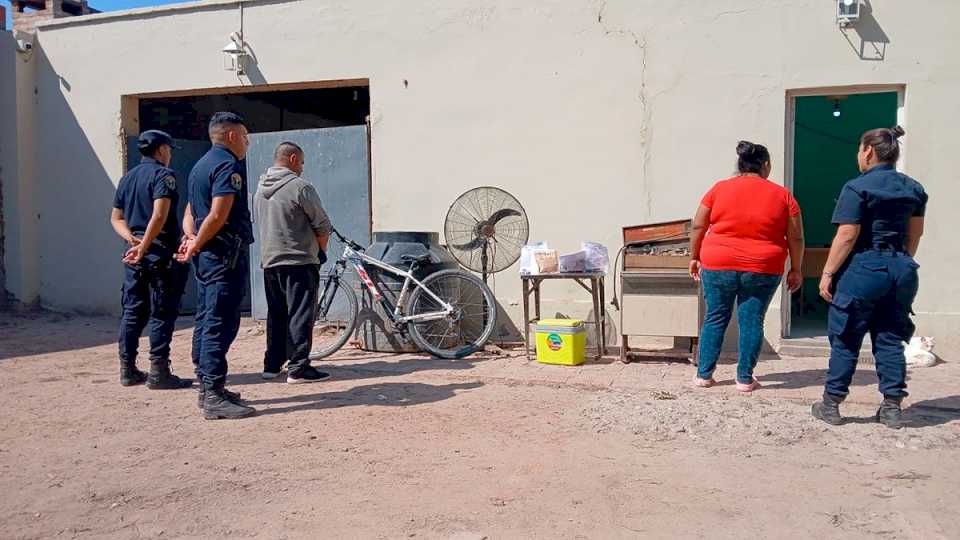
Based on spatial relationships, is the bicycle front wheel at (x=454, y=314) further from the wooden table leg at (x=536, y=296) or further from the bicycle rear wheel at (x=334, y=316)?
the bicycle rear wheel at (x=334, y=316)

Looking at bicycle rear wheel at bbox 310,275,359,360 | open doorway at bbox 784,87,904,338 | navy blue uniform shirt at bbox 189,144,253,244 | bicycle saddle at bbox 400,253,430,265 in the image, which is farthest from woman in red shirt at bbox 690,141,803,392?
open doorway at bbox 784,87,904,338

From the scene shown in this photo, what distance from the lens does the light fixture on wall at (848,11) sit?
646cm

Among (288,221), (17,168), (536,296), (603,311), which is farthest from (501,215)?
(17,168)

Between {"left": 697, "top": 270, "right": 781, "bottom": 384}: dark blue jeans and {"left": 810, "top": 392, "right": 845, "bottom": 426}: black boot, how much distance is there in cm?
78

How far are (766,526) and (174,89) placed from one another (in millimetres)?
7867

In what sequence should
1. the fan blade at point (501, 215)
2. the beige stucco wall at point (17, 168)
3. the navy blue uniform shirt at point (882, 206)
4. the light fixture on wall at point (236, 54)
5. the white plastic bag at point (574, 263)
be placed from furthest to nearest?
1. the beige stucco wall at point (17, 168)
2. the light fixture on wall at point (236, 54)
3. the fan blade at point (501, 215)
4. the white plastic bag at point (574, 263)
5. the navy blue uniform shirt at point (882, 206)

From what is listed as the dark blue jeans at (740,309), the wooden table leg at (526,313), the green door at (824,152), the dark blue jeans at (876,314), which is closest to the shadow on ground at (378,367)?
the wooden table leg at (526,313)

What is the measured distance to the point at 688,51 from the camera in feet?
22.8

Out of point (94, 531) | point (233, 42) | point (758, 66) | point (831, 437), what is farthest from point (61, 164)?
point (831, 437)

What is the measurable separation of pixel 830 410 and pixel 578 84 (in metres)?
3.89

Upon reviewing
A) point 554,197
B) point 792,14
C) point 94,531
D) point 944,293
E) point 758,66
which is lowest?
point 94,531

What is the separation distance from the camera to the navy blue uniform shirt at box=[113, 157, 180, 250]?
5.38 meters

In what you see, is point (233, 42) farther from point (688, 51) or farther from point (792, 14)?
point (792, 14)

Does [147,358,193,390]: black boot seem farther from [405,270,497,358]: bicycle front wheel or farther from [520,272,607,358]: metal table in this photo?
[520,272,607,358]: metal table
